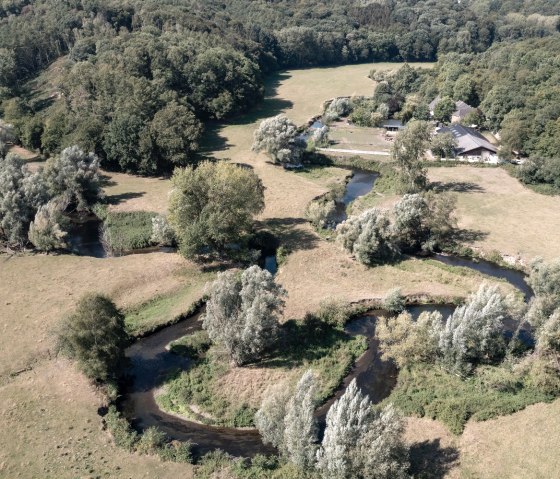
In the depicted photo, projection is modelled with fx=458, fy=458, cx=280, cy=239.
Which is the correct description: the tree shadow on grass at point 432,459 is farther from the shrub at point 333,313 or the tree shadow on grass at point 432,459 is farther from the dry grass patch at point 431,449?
the shrub at point 333,313

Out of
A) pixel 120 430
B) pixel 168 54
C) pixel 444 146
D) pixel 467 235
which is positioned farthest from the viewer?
pixel 168 54

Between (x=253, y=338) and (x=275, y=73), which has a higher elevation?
(x=275, y=73)

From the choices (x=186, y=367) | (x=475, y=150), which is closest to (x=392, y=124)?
(x=475, y=150)

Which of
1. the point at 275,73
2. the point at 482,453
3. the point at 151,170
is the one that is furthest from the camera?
the point at 275,73

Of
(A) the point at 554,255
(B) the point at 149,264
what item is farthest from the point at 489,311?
(B) the point at 149,264

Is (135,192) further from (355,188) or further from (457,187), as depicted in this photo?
(457,187)

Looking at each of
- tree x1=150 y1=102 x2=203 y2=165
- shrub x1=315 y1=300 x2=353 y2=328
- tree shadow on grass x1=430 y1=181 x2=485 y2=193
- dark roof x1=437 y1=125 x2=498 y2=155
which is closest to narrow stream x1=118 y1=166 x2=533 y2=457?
shrub x1=315 y1=300 x2=353 y2=328

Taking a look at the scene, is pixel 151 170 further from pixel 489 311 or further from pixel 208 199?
pixel 489 311
